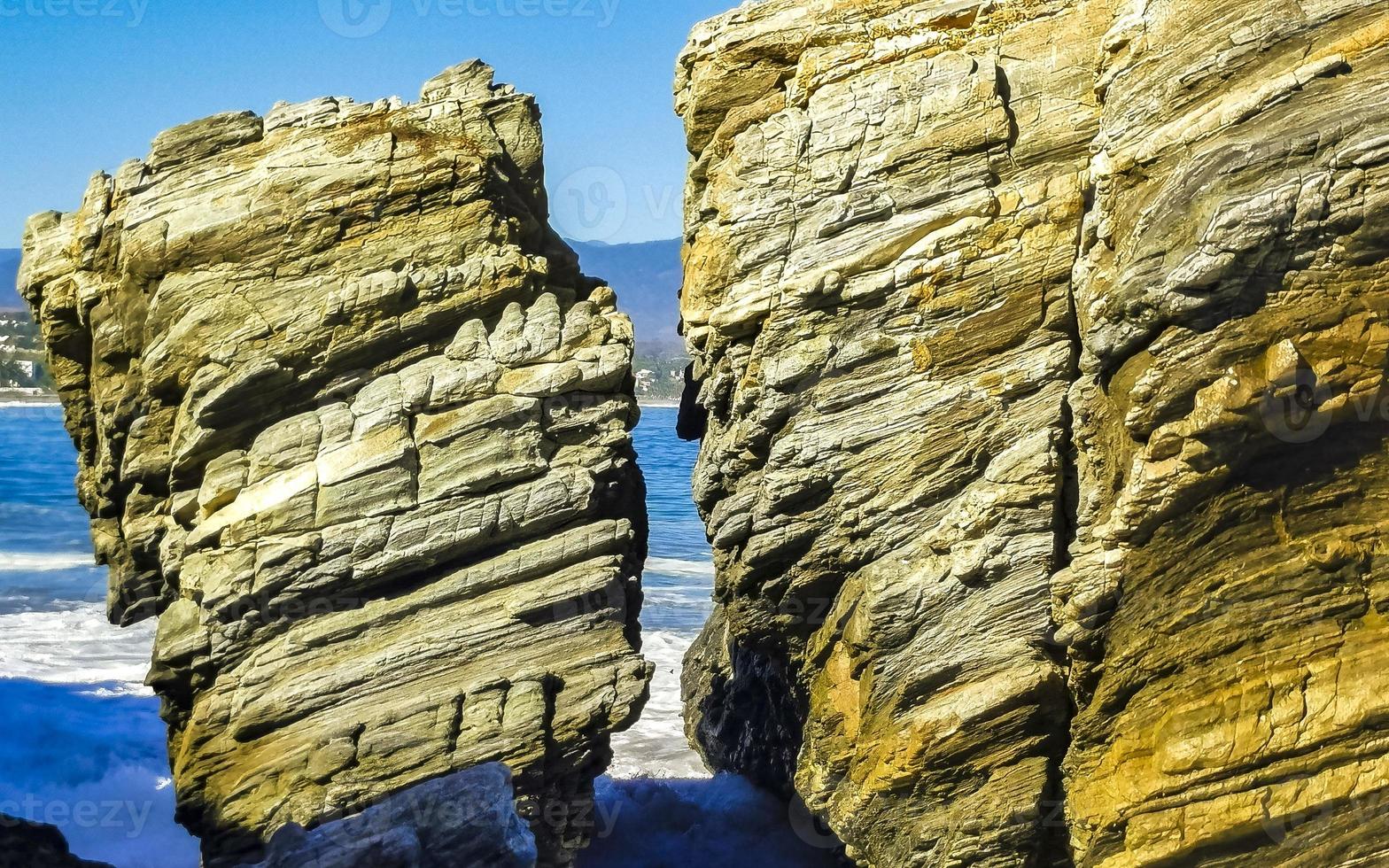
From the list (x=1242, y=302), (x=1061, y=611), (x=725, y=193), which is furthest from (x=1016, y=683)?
(x=725, y=193)

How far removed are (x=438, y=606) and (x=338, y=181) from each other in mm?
5124

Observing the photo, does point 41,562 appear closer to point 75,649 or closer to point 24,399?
point 75,649

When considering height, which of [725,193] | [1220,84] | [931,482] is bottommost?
[931,482]

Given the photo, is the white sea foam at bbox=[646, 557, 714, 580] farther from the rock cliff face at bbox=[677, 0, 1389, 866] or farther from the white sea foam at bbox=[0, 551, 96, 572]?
the rock cliff face at bbox=[677, 0, 1389, 866]

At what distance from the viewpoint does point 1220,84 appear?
1152 centimetres

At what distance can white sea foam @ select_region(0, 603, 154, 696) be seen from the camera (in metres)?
26.5

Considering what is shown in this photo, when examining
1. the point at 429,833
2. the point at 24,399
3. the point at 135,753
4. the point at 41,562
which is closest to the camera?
the point at 429,833

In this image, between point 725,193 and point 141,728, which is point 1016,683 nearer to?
point 725,193

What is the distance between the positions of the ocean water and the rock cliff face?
12.8 ft

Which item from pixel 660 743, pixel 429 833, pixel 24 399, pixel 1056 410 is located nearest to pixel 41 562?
pixel 660 743

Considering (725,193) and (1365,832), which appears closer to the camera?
(1365,832)

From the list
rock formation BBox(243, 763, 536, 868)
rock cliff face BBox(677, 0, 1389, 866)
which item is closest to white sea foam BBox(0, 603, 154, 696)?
rock formation BBox(243, 763, 536, 868)

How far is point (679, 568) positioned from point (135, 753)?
2142 cm

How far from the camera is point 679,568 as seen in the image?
41.5 m
